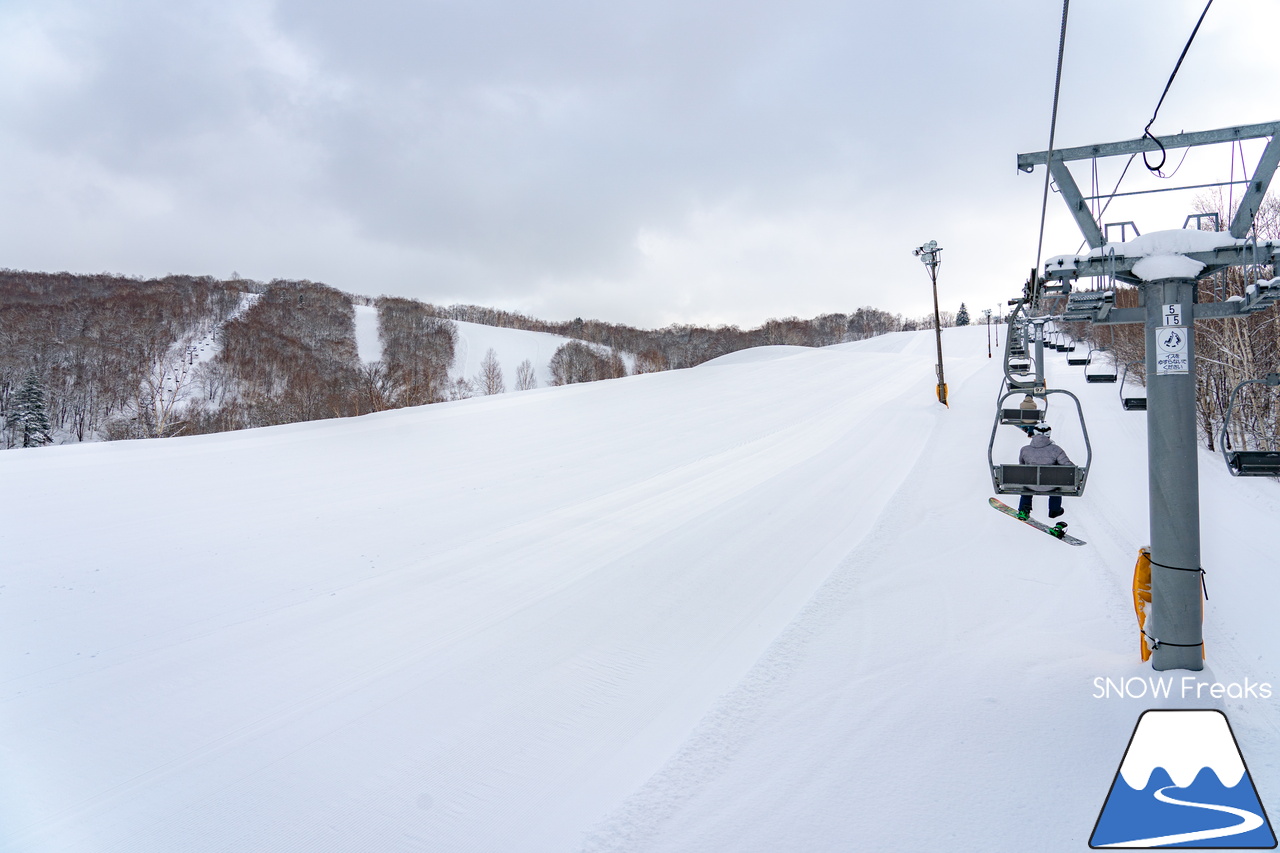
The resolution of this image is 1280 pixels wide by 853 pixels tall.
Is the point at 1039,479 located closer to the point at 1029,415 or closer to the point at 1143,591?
the point at 1029,415

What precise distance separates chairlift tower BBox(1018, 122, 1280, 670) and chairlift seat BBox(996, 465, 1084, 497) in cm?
245

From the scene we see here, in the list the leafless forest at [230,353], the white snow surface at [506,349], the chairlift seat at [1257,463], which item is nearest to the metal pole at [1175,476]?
the chairlift seat at [1257,463]

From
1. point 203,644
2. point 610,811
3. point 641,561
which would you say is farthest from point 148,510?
point 610,811

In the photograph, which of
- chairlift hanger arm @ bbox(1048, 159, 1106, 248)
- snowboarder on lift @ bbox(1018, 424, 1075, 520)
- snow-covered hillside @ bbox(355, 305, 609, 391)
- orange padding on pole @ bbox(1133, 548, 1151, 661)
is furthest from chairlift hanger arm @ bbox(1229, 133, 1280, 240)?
snow-covered hillside @ bbox(355, 305, 609, 391)

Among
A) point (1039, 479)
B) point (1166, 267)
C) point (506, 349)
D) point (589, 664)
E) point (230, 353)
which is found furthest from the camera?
point (506, 349)

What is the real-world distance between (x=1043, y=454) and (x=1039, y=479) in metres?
0.53

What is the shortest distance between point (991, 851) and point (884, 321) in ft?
485

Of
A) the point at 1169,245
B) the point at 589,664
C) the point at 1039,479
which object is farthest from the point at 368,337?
the point at 1169,245

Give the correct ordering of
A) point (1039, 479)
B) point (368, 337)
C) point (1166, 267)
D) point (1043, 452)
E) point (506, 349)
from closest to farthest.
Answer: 1. point (1166, 267)
2. point (1039, 479)
3. point (1043, 452)
4. point (368, 337)
5. point (506, 349)

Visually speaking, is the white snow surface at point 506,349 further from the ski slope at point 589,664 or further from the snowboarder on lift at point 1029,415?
the snowboarder on lift at point 1029,415

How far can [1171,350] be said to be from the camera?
448 cm

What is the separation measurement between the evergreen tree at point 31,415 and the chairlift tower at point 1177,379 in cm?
6520

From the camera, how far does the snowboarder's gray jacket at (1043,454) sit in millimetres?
7332

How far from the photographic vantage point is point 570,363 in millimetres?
88688
